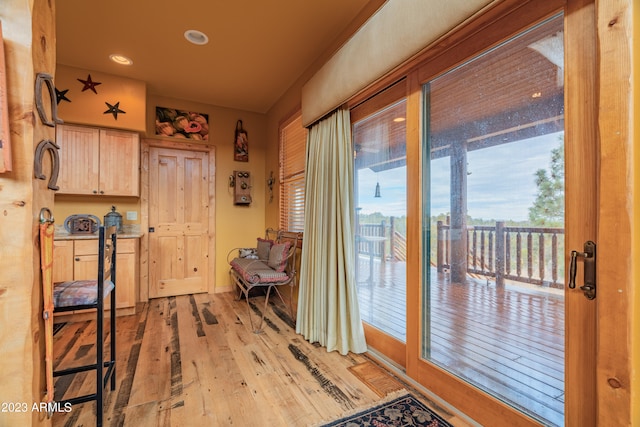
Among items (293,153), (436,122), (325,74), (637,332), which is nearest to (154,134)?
(293,153)

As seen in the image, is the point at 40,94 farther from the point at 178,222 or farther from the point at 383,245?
the point at 178,222

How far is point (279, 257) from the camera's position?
10.1 feet

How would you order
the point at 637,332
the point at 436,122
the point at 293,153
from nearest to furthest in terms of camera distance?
the point at 637,332, the point at 436,122, the point at 293,153

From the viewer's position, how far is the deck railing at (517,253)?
125cm

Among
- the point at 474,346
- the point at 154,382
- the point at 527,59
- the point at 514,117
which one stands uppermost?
the point at 527,59

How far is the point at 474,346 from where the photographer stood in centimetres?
162

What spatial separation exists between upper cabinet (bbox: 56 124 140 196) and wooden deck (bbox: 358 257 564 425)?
11.4 feet

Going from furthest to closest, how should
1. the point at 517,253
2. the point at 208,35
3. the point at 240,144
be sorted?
the point at 240,144 < the point at 208,35 < the point at 517,253

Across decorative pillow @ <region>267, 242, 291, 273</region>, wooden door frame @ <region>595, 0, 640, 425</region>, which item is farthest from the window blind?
wooden door frame @ <region>595, 0, 640, 425</region>

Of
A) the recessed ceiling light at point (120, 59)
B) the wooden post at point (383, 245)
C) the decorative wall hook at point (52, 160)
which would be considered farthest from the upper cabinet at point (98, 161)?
the wooden post at point (383, 245)

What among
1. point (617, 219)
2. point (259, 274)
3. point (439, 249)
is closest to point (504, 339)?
point (439, 249)

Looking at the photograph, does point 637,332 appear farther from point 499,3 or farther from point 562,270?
point 499,3

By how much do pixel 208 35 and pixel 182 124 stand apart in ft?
5.67

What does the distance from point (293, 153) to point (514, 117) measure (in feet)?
8.52
